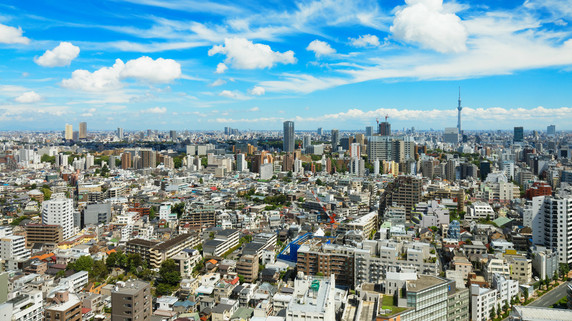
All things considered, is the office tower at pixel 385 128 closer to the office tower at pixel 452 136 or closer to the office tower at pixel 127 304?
the office tower at pixel 452 136

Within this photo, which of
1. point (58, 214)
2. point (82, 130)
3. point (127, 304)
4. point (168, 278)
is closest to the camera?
point (127, 304)

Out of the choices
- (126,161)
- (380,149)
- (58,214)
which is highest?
(380,149)

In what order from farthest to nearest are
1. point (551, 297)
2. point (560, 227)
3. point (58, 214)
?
point (58, 214)
point (560, 227)
point (551, 297)

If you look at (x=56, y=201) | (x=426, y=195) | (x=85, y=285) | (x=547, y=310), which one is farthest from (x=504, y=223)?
(x=56, y=201)

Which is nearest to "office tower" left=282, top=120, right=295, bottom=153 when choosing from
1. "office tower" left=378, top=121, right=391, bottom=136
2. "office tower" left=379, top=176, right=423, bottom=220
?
"office tower" left=378, top=121, right=391, bottom=136

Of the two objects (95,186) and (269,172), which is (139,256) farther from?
(269,172)

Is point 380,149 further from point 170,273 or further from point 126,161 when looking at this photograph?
point 170,273

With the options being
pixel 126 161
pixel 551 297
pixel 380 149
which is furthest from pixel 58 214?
pixel 380 149

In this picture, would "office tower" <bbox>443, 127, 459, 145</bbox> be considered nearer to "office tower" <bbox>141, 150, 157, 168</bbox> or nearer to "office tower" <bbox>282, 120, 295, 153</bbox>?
"office tower" <bbox>282, 120, 295, 153</bbox>

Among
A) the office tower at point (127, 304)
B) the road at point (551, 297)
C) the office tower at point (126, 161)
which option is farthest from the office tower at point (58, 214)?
the office tower at point (126, 161)
